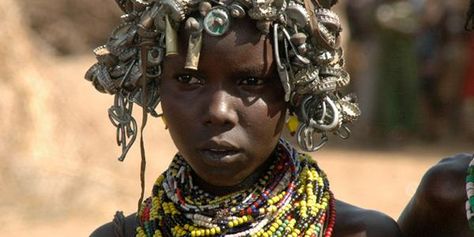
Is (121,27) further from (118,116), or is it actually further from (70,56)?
(70,56)

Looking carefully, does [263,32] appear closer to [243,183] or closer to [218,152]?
[218,152]

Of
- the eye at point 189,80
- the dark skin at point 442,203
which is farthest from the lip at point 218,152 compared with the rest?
the dark skin at point 442,203

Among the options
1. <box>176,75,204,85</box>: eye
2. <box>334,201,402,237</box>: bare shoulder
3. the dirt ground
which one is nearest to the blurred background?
the dirt ground

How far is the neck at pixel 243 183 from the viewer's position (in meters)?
3.53

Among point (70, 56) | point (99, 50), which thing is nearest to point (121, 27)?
point (99, 50)

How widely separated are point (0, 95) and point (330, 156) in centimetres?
389

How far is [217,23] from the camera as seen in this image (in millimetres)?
3262

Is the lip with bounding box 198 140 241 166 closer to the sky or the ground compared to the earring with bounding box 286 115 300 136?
closer to the sky

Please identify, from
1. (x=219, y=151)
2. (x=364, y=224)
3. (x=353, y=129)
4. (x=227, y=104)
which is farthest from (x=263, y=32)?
(x=353, y=129)

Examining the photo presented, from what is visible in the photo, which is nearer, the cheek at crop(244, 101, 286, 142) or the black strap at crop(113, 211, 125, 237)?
the cheek at crop(244, 101, 286, 142)

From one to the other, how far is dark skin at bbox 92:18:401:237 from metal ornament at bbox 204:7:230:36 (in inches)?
0.9

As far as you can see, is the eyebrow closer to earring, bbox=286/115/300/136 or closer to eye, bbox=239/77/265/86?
eye, bbox=239/77/265/86

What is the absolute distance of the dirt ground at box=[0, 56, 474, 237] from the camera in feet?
29.2

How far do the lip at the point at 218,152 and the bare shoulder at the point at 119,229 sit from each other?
1.76ft
